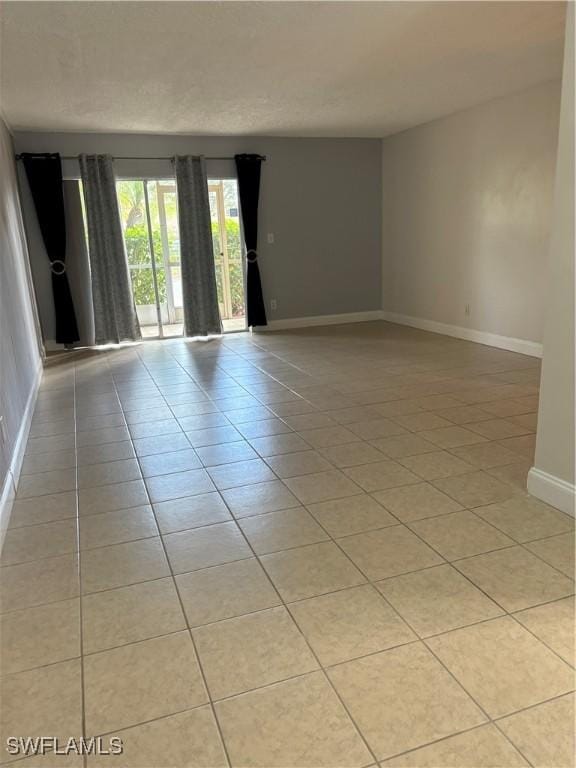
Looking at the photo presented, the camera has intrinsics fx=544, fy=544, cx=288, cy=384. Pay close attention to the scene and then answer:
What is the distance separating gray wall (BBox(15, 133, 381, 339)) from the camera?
6598 millimetres

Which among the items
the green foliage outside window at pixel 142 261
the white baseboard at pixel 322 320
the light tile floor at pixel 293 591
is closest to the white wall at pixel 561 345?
the light tile floor at pixel 293 591

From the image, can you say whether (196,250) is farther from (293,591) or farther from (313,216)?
(293,591)

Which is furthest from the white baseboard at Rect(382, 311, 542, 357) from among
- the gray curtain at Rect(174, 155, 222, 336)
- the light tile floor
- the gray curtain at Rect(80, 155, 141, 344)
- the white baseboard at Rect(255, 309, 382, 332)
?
the gray curtain at Rect(80, 155, 141, 344)

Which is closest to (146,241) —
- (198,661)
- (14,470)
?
(14,470)

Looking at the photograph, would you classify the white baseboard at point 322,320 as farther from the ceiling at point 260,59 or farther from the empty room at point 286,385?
the ceiling at point 260,59

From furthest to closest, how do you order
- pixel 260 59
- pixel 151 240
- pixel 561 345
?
pixel 151 240 → pixel 260 59 → pixel 561 345

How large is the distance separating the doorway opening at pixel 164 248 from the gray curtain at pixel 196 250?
0.20m

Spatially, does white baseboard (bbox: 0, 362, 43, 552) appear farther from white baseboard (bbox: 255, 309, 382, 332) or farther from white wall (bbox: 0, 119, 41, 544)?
white baseboard (bbox: 255, 309, 382, 332)

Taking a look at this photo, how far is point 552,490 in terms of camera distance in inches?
93.6

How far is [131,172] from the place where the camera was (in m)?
6.25

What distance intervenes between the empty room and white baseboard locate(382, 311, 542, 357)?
5cm

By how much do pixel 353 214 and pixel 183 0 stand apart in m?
4.77

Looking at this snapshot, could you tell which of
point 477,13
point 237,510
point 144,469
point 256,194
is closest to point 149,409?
point 144,469

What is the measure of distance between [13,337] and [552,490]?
11.3ft
